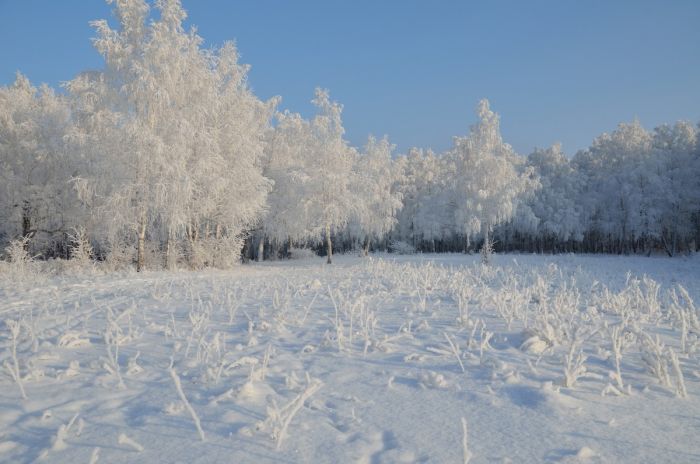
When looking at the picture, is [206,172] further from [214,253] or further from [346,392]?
[346,392]

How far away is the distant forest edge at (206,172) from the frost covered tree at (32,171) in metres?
0.08

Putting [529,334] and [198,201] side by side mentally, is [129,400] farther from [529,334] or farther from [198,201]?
[198,201]

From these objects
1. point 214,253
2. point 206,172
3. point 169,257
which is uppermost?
point 206,172

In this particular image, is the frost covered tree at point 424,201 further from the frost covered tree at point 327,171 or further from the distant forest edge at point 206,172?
the frost covered tree at point 327,171

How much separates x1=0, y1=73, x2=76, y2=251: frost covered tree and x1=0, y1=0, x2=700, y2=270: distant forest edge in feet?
0.27

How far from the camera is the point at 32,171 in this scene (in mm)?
23938

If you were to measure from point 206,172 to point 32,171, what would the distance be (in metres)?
13.6

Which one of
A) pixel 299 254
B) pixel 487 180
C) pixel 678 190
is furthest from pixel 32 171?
pixel 678 190

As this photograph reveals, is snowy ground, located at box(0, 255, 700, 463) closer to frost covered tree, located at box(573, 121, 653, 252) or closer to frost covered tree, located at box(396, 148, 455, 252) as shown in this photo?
frost covered tree, located at box(396, 148, 455, 252)

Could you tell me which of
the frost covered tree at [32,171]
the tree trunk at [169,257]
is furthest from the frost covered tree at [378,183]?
the frost covered tree at [32,171]

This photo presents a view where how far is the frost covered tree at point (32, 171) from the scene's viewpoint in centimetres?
2272

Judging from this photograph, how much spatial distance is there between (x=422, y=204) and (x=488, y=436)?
4645 cm

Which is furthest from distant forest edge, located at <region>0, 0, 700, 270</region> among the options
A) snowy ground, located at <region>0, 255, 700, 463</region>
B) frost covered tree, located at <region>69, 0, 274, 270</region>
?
snowy ground, located at <region>0, 255, 700, 463</region>

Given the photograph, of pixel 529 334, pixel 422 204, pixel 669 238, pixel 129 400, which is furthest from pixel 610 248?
pixel 129 400
